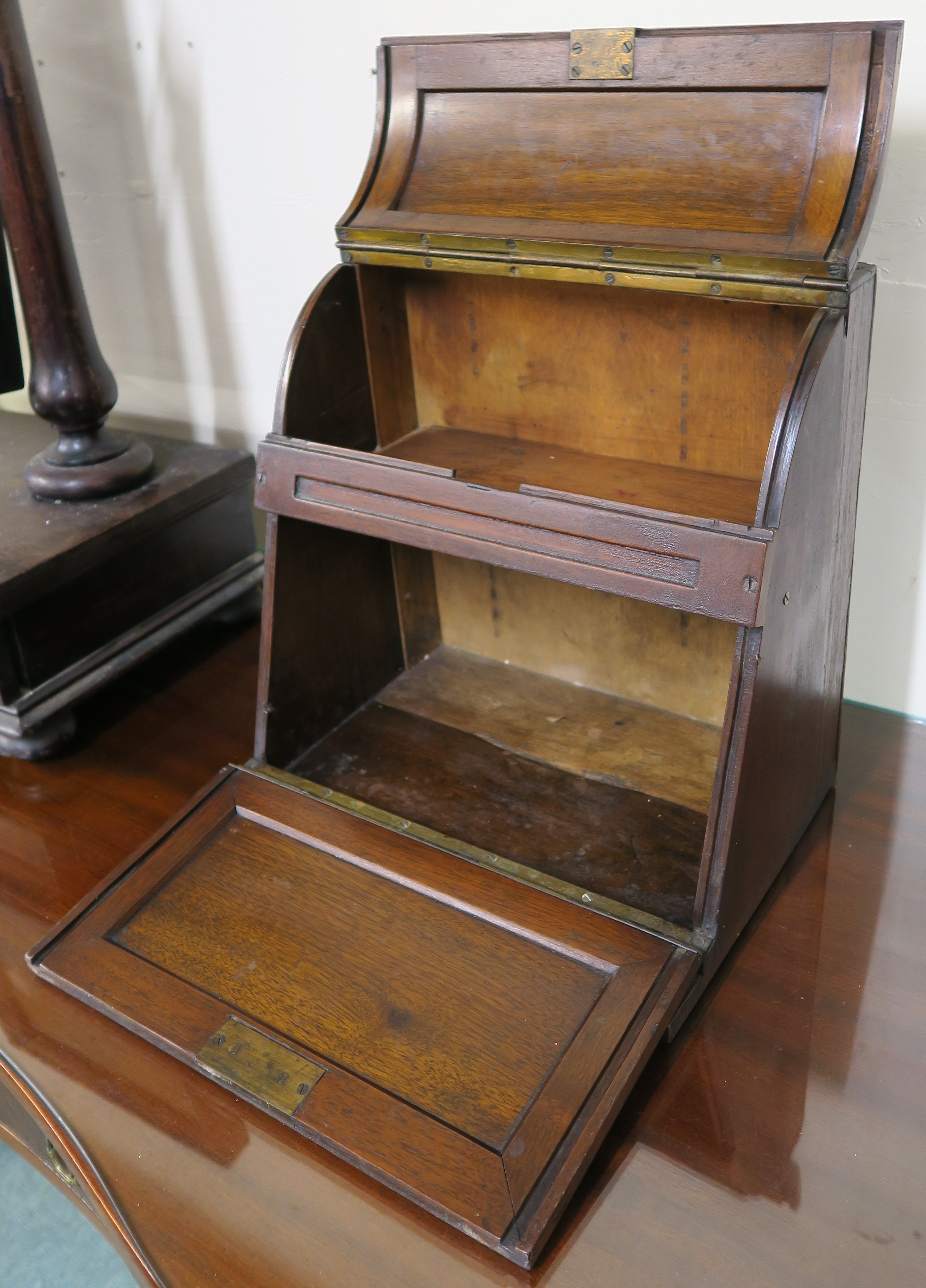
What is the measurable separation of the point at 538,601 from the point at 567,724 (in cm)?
22

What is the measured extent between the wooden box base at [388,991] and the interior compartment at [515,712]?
0.40 feet

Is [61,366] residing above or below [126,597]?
above

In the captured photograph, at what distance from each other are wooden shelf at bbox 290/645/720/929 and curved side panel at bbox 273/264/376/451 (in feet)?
1.55

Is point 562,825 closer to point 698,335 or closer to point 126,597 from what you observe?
point 698,335

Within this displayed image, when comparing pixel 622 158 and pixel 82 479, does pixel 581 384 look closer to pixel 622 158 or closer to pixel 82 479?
pixel 622 158

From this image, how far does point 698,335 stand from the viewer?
4.75ft

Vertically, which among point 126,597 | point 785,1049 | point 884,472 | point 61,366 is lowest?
point 785,1049

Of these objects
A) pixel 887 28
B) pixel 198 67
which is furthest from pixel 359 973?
pixel 198 67

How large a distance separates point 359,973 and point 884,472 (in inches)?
40.7

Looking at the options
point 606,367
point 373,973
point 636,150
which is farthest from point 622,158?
point 373,973

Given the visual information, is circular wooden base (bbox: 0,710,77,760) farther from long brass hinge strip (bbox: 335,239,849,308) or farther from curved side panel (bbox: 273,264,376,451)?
long brass hinge strip (bbox: 335,239,849,308)

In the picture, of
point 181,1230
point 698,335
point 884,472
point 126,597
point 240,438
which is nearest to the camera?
point 181,1230

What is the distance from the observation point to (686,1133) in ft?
3.76

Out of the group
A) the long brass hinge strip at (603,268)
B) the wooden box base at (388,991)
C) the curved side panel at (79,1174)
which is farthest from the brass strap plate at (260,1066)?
the long brass hinge strip at (603,268)
